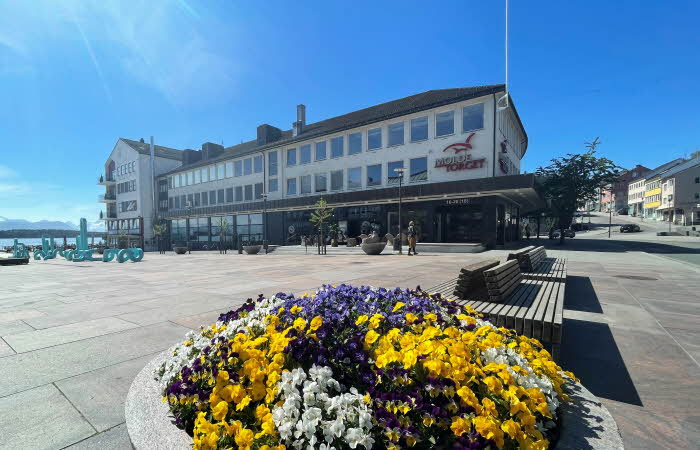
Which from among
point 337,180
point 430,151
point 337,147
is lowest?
point 337,180

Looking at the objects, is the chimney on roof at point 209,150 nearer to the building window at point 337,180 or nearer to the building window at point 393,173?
the building window at point 337,180

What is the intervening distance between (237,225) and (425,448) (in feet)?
140

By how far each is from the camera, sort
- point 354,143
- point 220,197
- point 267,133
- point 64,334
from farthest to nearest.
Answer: point 220,197 → point 267,133 → point 354,143 → point 64,334

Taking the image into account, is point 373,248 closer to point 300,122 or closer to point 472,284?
point 472,284

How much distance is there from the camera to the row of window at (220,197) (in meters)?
39.8

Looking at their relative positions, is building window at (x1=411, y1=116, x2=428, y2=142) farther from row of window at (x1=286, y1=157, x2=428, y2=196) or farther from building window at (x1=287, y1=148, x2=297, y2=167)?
building window at (x1=287, y1=148, x2=297, y2=167)

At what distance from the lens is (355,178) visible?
30.1 meters

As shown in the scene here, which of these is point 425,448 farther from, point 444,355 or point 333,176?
point 333,176

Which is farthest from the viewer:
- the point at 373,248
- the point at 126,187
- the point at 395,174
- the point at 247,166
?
the point at 126,187

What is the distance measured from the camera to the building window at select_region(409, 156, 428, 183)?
2586cm

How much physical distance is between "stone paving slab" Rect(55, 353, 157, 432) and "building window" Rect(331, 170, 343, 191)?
28289 millimetres

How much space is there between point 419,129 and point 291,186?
16.3m

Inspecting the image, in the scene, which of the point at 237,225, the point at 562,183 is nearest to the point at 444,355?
the point at 562,183

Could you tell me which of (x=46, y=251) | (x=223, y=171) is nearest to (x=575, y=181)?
(x=223, y=171)
